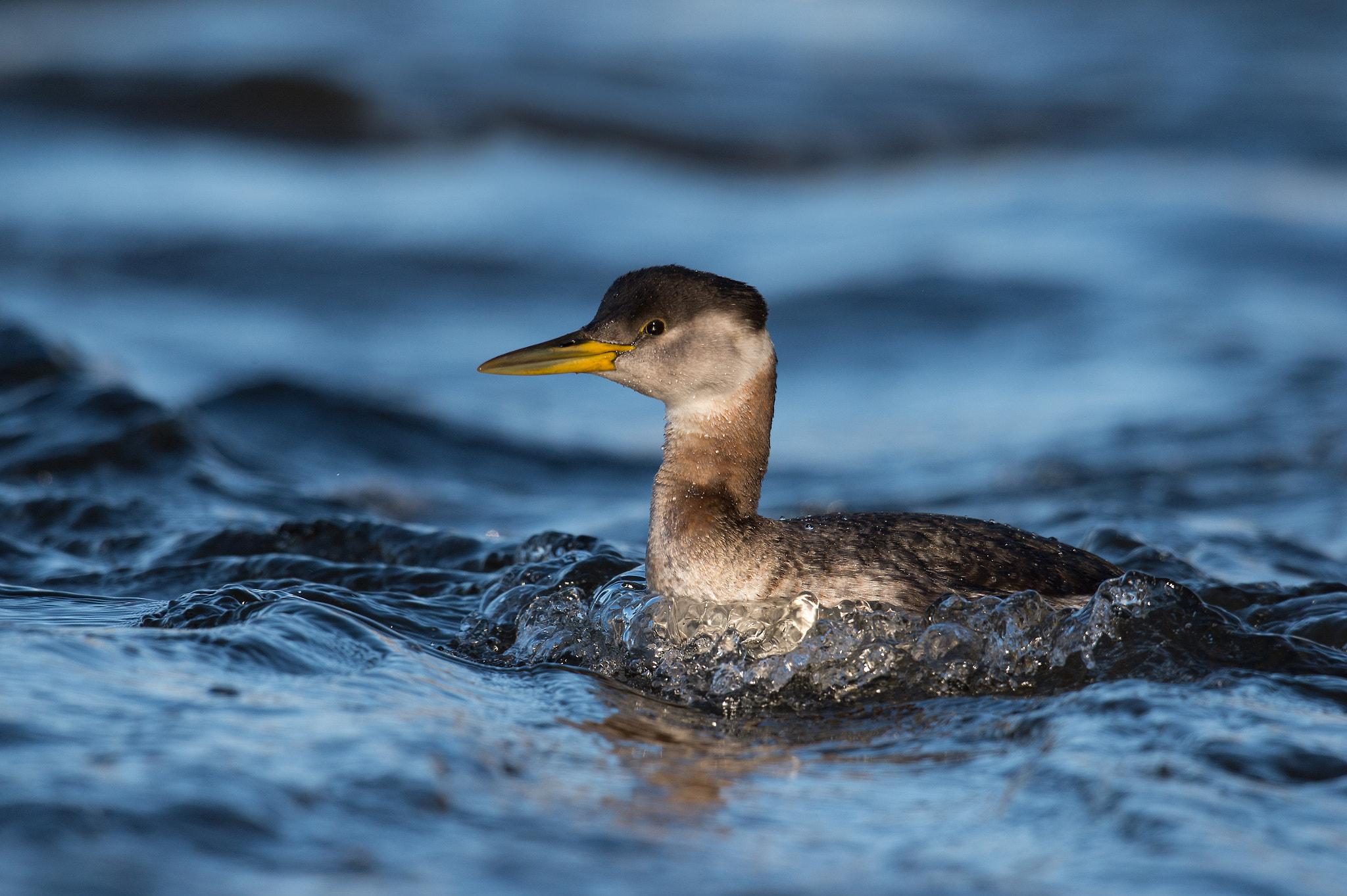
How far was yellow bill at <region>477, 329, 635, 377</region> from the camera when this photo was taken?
5.22m

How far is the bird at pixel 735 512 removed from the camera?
4910mm

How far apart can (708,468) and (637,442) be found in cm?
468

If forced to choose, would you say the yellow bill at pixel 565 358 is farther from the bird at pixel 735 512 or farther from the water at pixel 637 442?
the water at pixel 637 442

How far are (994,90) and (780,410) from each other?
32.6 feet

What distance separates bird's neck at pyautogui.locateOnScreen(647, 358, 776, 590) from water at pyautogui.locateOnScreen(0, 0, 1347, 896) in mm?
243

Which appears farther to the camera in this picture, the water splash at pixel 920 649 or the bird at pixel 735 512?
the bird at pixel 735 512

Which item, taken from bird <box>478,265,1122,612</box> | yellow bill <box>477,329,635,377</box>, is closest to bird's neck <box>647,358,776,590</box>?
bird <box>478,265,1122,612</box>

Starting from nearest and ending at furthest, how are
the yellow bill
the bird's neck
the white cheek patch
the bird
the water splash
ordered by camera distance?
the water splash → the bird → the bird's neck → the white cheek patch → the yellow bill

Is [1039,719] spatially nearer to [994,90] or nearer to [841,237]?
[841,237]

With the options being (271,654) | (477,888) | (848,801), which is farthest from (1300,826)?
(271,654)

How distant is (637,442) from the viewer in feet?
32.2

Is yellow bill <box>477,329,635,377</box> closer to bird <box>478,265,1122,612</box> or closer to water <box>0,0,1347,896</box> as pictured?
bird <box>478,265,1122,612</box>

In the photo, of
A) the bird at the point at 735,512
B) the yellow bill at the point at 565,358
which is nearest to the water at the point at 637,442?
the bird at the point at 735,512

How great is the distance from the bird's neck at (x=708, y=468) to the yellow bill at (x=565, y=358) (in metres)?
0.32
